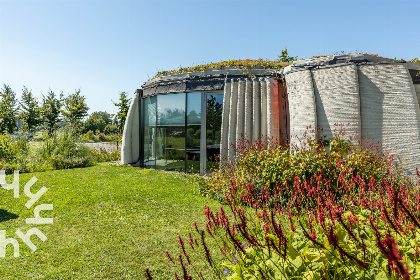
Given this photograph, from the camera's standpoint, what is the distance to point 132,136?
12086mm

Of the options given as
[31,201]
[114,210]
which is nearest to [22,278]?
[114,210]

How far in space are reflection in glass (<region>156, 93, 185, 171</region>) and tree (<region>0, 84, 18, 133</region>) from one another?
1641 centimetres

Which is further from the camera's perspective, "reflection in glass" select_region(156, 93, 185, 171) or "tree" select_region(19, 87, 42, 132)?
"tree" select_region(19, 87, 42, 132)

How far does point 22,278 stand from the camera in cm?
310

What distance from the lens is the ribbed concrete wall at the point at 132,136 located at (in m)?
11.9

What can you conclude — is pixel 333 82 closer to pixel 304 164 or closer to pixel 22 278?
pixel 304 164

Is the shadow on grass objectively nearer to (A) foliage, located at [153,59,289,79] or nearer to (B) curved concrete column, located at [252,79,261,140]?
(B) curved concrete column, located at [252,79,261,140]

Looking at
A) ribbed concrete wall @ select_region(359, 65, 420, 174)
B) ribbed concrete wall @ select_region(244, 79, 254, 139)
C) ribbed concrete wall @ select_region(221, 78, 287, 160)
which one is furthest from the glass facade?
ribbed concrete wall @ select_region(359, 65, 420, 174)

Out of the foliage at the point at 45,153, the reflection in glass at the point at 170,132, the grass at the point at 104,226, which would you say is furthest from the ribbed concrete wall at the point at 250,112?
the foliage at the point at 45,153

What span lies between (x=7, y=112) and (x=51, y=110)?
3456mm

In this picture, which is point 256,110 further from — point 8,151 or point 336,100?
point 8,151

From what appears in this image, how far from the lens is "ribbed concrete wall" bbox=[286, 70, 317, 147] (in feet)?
23.4

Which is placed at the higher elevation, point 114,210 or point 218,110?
point 218,110

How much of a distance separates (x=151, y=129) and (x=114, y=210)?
6.37m
